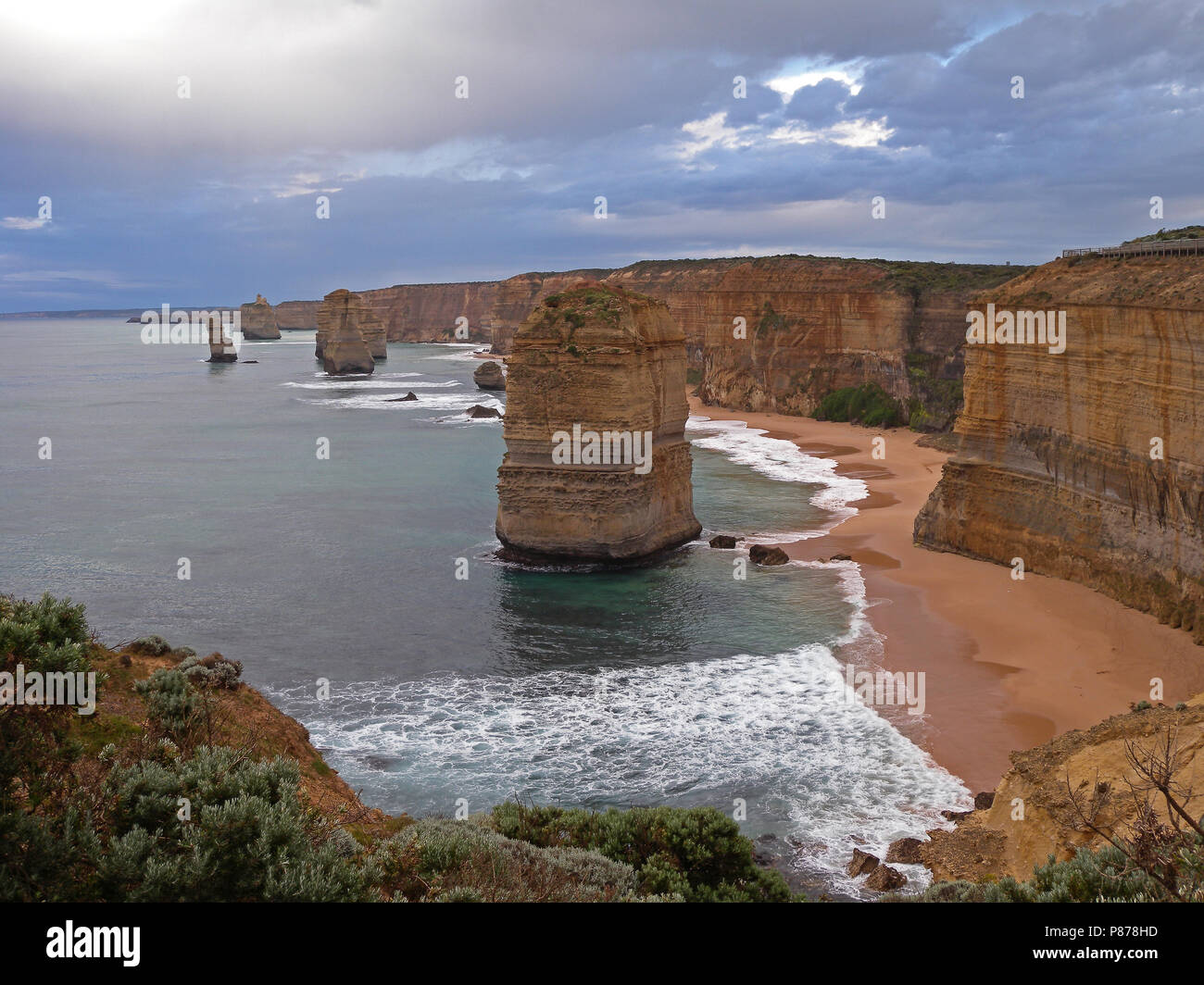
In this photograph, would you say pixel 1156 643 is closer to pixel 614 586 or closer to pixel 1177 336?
pixel 1177 336

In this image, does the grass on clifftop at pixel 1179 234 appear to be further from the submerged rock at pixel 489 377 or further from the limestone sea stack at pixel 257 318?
the limestone sea stack at pixel 257 318

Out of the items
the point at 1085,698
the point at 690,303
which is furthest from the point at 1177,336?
the point at 690,303

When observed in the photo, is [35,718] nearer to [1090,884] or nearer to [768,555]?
[1090,884]

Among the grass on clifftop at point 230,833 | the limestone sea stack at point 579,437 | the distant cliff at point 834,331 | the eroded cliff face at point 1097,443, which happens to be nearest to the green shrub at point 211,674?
the grass on clifftop at point 230,833

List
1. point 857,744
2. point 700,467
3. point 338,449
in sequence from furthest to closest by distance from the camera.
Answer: point 338,449 < point 700,467 < point 857,744

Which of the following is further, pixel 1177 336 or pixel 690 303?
pixel 690 303
